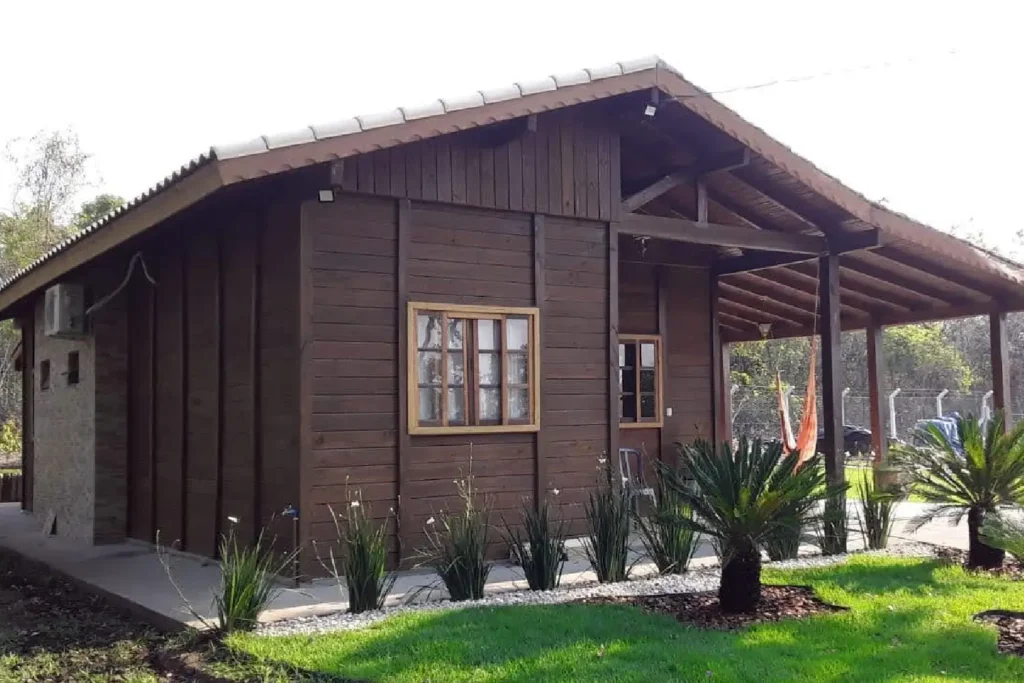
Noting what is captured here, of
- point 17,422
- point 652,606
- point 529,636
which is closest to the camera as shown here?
point 529,636

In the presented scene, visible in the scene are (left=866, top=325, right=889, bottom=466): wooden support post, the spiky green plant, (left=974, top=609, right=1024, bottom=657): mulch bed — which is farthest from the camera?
(left=866, top=325, right=889, bottom=466): wooden support post

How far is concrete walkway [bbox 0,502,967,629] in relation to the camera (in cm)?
646

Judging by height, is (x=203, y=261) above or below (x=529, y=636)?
above

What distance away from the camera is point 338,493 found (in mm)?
→ 7238

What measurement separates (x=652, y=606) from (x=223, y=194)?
4.22 metres

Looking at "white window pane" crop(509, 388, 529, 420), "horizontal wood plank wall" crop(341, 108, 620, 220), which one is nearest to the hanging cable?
"horizontal wood plank wall" crop(341, 108, 620, 220)

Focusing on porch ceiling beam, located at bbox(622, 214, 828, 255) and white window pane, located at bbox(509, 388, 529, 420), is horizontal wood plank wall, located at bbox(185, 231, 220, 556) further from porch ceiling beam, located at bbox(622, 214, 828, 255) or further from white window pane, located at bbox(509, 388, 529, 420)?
porch ceiling beam, located at bbox(622, 214, 828, 255)

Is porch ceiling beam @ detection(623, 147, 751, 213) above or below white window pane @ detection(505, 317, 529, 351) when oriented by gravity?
above

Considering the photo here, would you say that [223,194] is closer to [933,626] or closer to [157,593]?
[157,593]

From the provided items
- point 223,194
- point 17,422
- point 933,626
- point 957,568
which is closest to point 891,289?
point 957,568

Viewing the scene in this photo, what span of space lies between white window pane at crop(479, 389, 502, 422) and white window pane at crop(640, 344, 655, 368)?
387 centimetres

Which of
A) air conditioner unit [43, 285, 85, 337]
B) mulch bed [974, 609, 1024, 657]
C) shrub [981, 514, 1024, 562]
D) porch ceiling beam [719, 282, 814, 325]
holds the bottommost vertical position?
mulch bed [974, 609, 1024, 657]

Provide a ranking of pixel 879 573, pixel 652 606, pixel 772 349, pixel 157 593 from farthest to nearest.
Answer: pixel 772 349, pixel 879 573, pixel 157 593, pixel 652 606

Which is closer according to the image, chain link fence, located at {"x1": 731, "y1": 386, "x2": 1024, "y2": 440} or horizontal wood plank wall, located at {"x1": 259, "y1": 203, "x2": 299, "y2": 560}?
horizontal wood plank wall, located at {"x1": 259, "y1": 203, "x2": 299, "y2": 560}
